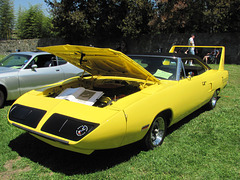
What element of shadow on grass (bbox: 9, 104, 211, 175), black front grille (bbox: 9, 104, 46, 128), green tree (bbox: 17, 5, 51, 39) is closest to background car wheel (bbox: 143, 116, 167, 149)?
shadow on grass (bbox: 9, 104, 211, 175)

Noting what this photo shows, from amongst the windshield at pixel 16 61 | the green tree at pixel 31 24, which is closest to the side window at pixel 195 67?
the windshield at pixel 16 61

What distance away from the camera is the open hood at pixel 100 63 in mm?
3291

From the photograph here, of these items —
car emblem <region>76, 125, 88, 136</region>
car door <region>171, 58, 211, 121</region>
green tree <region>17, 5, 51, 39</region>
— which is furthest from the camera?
green tree <region>17, 5, 51, 39</region>

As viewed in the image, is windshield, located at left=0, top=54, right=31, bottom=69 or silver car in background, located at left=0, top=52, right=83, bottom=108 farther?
windshield, located at left=0, top=54, right=31, bottom=69

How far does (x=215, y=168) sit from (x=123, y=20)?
19.1 meters

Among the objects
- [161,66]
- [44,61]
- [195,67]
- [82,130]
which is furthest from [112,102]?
[44,61]

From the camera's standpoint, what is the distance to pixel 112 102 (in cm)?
291

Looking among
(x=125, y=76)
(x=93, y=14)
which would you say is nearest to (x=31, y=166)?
(x=125, y=76)

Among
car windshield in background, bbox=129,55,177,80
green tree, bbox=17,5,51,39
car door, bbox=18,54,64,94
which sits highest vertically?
green tree, bbox=17,5,51,39

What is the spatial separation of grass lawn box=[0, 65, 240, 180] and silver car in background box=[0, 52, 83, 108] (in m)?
1.47

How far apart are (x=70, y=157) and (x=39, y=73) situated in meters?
3.38

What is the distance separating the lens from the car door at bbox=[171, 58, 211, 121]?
3658 mm

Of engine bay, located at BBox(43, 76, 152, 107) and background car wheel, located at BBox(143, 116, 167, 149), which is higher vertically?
engine bay, located at BBox(43, 76, 152, 107)

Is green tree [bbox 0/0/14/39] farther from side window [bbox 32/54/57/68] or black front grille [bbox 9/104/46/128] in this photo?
black front grille [bbox 9/104/46/128]
